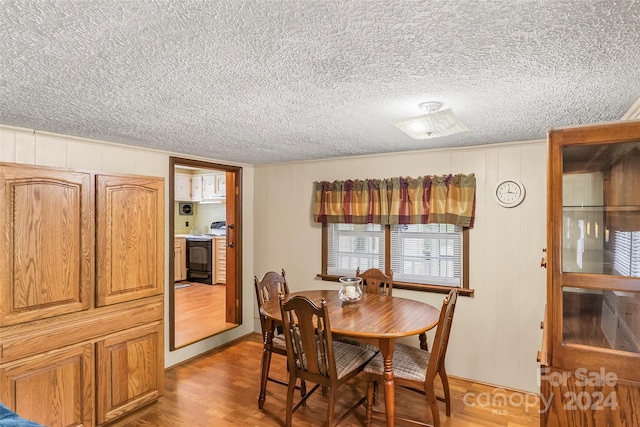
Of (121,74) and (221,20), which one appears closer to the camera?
(221,20)

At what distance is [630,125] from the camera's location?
1224 mm

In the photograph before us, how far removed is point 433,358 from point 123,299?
87.4 inches

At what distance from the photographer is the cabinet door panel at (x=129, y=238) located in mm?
2467

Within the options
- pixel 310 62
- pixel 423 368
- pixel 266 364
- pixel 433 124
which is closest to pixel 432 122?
pixel 433 124

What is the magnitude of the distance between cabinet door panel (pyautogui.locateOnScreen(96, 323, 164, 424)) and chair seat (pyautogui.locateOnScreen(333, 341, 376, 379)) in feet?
4.71

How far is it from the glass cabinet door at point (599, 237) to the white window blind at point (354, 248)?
2418 millimetres

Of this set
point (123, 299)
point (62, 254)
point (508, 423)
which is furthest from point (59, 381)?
point (508, 423)

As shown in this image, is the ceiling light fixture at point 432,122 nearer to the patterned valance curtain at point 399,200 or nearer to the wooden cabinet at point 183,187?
the patterned valance curtain at point 399,200

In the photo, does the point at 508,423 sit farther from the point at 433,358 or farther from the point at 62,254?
the point at 62,254

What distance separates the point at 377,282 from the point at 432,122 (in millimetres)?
1859

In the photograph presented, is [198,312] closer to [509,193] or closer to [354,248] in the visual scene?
[354,248]

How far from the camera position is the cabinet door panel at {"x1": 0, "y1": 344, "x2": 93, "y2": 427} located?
2039mm

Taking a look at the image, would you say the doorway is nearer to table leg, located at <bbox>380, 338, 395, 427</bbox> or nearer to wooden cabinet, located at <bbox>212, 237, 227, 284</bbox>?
wooden cabinet, located at <bbox>212, 237, 227, 284</bbox>

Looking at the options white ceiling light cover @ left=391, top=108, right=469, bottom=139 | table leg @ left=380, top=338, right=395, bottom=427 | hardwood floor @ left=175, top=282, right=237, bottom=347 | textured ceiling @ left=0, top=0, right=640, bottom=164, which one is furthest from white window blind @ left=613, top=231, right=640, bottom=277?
hardwood floor @ left=175, top=282, right=237, bottom=347
